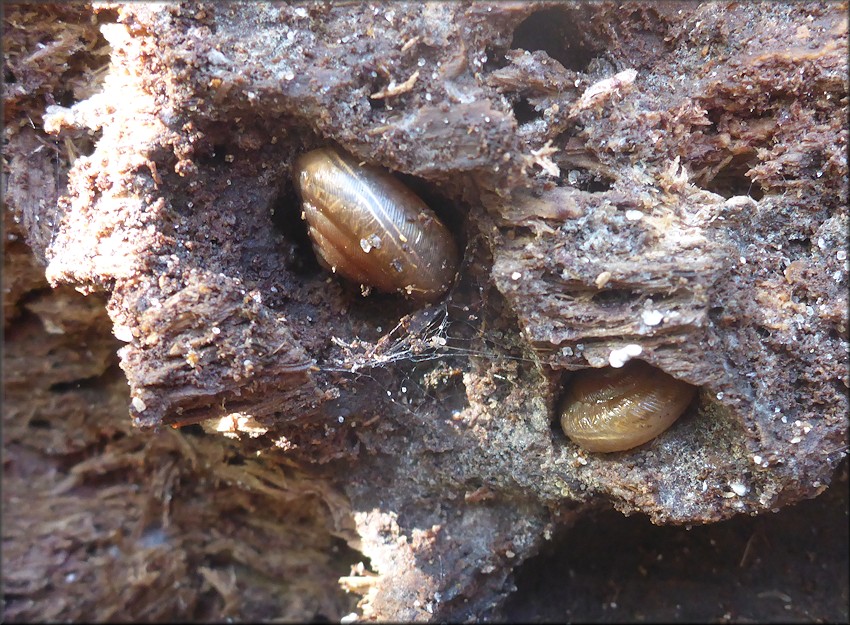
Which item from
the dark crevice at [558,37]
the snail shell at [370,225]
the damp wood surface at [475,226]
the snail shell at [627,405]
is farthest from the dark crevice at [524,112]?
the snail shell at [627,405]

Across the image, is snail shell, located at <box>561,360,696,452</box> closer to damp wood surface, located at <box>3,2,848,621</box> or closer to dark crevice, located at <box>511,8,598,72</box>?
damp wood surface, located at <box>3,2,848,621</box>

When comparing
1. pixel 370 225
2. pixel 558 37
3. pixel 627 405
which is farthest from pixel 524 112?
pixel 627 405

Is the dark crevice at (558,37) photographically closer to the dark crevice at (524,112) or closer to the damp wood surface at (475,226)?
the damp wood surface at (475,226)

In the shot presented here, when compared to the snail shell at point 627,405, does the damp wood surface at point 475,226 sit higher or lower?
higher

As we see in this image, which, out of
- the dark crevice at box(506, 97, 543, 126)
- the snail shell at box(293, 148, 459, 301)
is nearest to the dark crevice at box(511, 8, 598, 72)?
the dark crevice at box(506, 97, 543, 126)

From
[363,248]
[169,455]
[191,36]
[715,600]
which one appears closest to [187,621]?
[169,455]

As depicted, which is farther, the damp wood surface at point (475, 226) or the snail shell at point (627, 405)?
the snail shell at point (627, 405)

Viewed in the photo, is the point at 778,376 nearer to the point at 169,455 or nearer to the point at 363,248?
the point at 363,248
